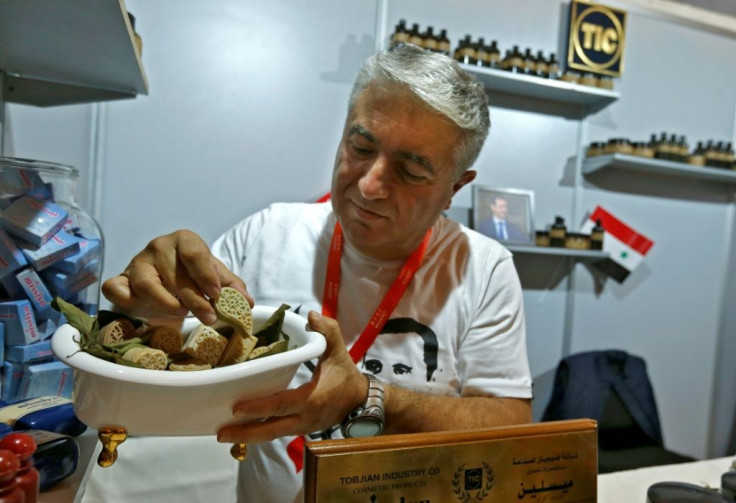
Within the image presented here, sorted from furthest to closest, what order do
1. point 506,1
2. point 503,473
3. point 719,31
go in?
point 719,31, point 506,1, point 503,473

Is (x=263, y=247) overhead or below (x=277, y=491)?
overhead

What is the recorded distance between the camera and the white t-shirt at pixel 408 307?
1058 mm

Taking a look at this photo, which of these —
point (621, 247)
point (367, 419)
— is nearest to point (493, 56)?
point (621, 247)

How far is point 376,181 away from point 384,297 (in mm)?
269

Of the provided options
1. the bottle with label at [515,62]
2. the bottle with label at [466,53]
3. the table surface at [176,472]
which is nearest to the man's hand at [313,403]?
the table surface at [176,472]

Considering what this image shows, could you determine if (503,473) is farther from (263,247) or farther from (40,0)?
(40,0)

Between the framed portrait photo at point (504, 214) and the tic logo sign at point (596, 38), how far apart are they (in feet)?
2.15

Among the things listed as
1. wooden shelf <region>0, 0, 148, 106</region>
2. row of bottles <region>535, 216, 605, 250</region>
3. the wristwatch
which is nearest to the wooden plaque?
the wristwatch

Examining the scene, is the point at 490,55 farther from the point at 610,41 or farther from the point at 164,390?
the point at 164,390

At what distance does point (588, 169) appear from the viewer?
7.80ft

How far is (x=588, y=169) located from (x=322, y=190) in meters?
1.25

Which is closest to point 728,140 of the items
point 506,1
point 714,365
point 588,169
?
point 588,169

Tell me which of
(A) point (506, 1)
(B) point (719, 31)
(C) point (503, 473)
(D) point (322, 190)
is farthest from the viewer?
(B) point (719, 31)

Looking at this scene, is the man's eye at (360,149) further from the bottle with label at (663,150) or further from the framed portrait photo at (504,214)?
the bottle with label at (663,150)
